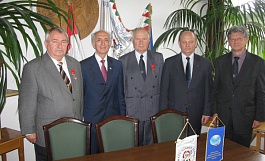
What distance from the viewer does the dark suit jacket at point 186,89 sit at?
2605 mm

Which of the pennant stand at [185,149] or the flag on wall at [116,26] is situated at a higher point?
the flag on wall at [116,26]

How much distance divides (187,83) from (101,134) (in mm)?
1121

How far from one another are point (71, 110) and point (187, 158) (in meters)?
1.18

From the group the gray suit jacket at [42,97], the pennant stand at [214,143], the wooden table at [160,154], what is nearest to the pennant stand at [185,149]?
the pennant stand at [214,143]

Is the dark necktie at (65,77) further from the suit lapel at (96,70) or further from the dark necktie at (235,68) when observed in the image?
the dark necktie at (235,68)

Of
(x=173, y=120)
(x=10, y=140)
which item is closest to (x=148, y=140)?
(x=173, y=120)

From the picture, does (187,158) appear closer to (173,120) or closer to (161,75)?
(173,120)

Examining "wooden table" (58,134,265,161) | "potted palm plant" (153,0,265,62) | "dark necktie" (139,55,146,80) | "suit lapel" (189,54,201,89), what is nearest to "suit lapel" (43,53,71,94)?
"wooden table" (58,134,265,161)

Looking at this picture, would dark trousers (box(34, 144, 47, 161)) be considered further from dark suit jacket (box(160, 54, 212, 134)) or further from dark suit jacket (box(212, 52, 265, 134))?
dark suit jacket (box(212, 52, 265, 134))

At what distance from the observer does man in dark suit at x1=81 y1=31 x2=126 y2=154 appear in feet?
7.93

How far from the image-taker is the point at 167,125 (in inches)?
83.2

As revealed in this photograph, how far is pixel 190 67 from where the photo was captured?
8.70 feet

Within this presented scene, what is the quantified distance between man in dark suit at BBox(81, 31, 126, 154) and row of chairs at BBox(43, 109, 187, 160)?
0.47 m

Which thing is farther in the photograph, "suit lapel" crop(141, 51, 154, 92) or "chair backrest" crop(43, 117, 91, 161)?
"suit lapel" crop(141, 51, 154, 92)
